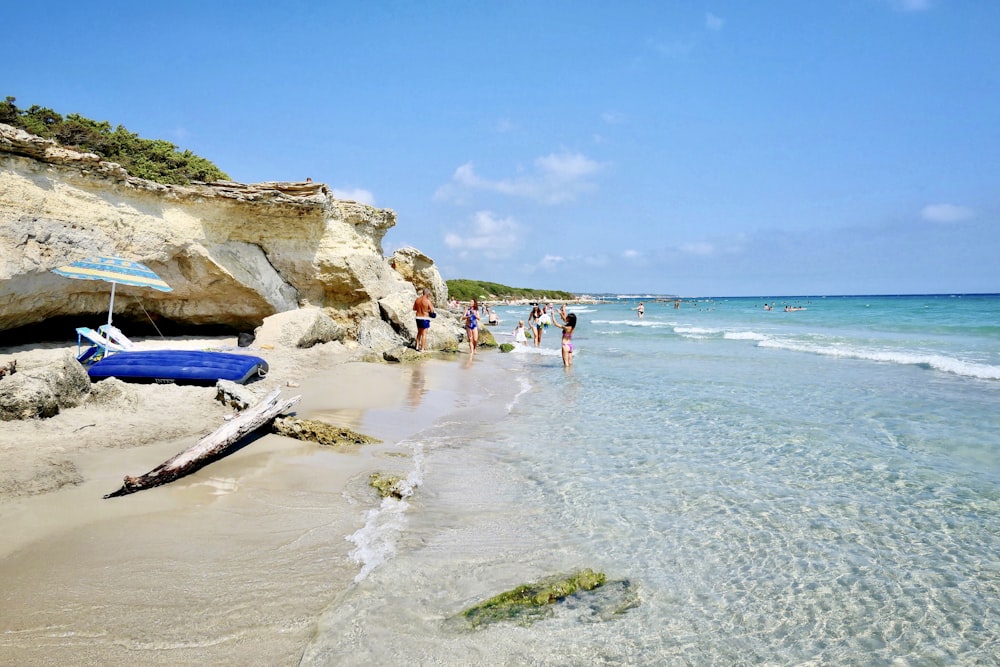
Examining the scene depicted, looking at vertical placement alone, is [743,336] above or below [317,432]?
above

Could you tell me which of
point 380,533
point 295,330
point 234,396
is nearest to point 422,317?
point 295,330

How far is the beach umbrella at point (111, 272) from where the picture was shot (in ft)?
32.6

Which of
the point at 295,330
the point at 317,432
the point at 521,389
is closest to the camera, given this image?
the point at 317,432

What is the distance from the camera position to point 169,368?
8398 mm

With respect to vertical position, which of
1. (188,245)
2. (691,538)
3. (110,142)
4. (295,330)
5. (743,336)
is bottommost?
(691,538)

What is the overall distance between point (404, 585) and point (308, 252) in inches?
588

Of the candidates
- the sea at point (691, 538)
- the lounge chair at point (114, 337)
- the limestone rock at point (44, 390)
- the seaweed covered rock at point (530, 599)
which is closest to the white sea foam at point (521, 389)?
the sea at point (691, 538)

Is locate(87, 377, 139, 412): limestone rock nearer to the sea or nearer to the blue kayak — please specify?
the blue kayak

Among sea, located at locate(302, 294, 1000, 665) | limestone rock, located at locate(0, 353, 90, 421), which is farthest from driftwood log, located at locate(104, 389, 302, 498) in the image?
limestone rock, located at locate(0, 353, 90, 421)

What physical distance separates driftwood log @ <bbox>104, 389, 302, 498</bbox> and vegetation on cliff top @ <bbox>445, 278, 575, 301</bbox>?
60.3 metres

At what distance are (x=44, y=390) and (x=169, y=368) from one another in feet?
7.53

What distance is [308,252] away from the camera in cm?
1683

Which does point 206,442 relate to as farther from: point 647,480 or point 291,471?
point 647,480

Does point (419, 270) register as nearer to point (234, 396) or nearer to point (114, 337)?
point (114, 337)
